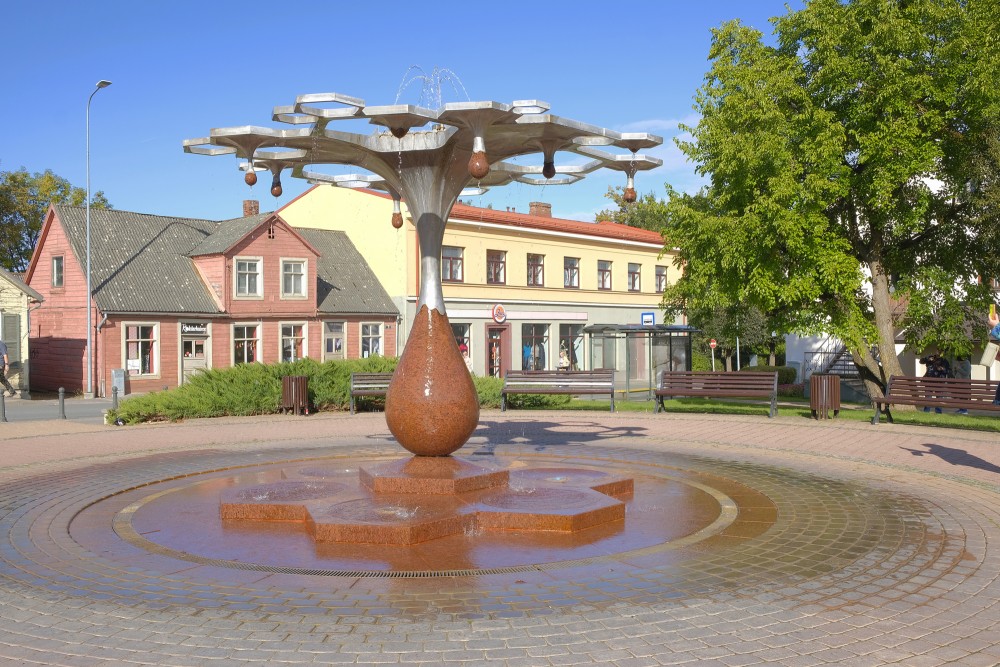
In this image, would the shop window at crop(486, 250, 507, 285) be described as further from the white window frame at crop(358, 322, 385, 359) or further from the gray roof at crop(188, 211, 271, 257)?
the gray roof at crop(188, 211, 271, 257)

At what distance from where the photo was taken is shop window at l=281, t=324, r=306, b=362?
37.7 meters

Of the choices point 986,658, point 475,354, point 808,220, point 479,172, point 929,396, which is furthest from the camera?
point 475,354

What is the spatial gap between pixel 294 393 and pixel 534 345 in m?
24.1

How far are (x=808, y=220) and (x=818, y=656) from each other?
675 inches

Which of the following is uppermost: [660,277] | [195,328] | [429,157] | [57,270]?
[660,277]

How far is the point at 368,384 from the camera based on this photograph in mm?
20938

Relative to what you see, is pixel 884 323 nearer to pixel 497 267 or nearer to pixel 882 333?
pixel 882 333

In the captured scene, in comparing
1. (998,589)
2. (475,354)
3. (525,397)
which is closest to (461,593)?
(998,589)

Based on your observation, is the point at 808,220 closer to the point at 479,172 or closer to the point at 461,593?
the point at 479,172

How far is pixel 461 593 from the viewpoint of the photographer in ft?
20.0

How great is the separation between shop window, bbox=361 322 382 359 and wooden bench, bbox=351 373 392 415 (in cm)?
1899

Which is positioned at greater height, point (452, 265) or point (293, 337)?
point (452, 265)

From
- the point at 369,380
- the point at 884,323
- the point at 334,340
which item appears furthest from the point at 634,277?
the point at 369,380

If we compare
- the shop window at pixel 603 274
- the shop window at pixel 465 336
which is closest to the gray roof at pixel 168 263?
the shop window at pixel 465 336
